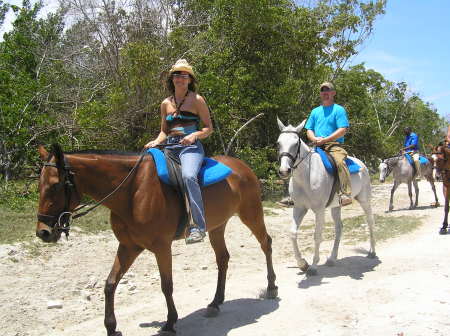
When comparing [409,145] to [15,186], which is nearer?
[15,186]

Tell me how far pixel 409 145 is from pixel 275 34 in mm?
6315

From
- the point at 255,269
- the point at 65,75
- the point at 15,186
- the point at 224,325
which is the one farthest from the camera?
the point at 65,75

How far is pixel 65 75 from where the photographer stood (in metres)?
14.0

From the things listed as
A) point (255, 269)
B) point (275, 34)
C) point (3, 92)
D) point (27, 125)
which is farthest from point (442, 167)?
point (3, 92)

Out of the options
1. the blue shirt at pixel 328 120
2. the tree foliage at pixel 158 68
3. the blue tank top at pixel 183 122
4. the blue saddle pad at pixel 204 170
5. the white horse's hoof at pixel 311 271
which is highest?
the tree foliage at pixel 158 68

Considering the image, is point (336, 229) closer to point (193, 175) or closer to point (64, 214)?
point (193, 175)

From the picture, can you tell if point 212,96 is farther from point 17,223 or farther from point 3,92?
point 17,223

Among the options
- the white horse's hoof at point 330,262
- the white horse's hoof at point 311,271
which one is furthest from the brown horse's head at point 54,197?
the white horse's hoof at point 330,262

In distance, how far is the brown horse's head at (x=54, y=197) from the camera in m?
3.68

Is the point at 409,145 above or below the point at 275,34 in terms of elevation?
below

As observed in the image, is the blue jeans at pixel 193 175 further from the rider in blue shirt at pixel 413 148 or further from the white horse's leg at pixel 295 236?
the rider in blue shirt at pixel 413 148

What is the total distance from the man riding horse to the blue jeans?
270 cm

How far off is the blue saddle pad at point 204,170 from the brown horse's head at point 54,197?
3.03 feet

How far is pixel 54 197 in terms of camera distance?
3736 millimetres
